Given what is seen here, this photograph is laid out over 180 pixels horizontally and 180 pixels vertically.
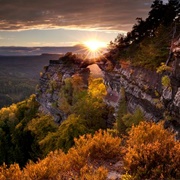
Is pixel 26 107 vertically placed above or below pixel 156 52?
below

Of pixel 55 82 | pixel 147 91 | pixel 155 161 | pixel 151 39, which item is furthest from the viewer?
pixel 55 82

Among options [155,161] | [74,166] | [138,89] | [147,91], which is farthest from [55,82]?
[155,161]

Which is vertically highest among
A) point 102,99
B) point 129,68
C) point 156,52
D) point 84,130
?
point 156,52

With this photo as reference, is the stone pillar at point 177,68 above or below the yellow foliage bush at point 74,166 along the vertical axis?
above

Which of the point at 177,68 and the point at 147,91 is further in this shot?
the point at 147,91

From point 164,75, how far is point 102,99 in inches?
543

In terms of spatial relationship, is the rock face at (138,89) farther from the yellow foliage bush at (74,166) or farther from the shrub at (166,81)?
the yellow foliage bush at (74,166)

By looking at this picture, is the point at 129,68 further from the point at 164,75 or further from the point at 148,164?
the point at 148,164

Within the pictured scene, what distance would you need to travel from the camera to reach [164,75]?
1816cm

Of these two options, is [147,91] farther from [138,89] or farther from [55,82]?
[55,82]

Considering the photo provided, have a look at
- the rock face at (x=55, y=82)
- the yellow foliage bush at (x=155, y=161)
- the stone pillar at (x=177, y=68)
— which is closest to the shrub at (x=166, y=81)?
the stone pillar at (x=177, y=68)

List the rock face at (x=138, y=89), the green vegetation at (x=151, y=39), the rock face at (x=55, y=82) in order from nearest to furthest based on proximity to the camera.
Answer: the rock face at (x=138, y=89), the green vegetation at (x=151, y=39), the rock face at (x=55, y=82)

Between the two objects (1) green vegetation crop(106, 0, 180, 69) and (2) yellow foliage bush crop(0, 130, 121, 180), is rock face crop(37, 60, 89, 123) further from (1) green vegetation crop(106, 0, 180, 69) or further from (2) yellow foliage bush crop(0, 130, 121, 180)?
(2) yellow foliage bush crop(0, 130, 121, 180)

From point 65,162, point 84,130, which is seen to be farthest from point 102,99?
point 65,162
